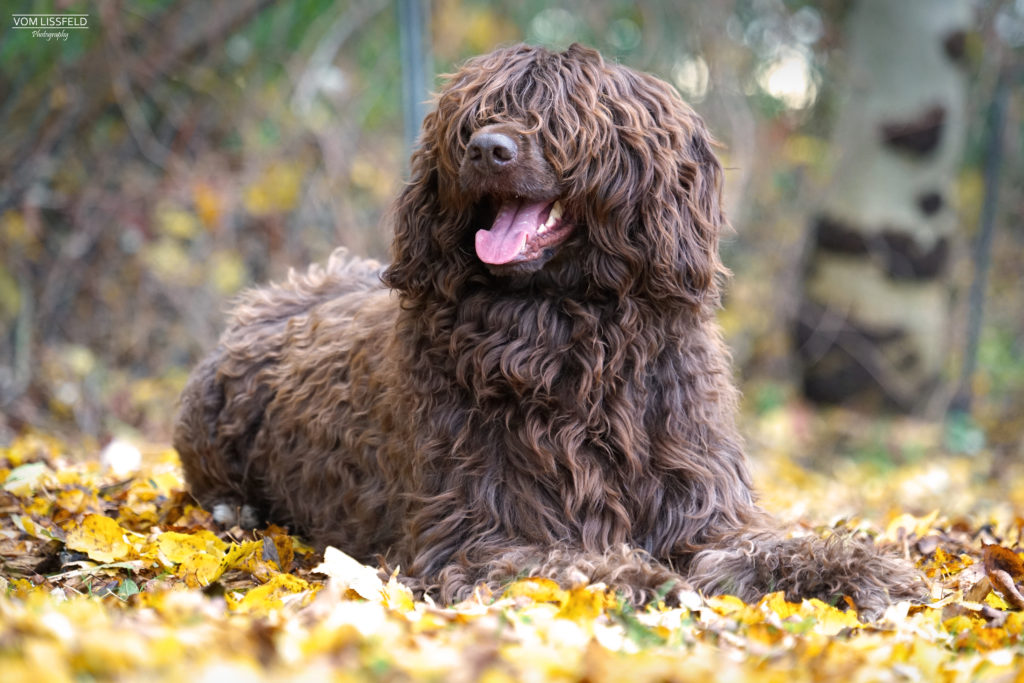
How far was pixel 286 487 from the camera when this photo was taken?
5180 mm

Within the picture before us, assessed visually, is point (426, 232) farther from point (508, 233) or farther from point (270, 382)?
point (270, 382)

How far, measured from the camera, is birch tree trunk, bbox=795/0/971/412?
10.7m

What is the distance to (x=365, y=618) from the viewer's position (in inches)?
110

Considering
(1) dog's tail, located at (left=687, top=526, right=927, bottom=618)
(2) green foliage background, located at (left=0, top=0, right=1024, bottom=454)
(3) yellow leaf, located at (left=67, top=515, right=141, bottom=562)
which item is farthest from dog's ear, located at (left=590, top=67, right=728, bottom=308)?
(2) green foliage background, located at (left=0, top=0, right=1024, bottom=454)

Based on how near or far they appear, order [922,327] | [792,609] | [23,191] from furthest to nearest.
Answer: [922,327], [23,191], [792,609]

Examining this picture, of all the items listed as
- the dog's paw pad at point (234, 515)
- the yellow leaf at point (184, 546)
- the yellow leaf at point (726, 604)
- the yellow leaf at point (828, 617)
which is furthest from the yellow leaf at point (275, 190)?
the yellow leaf at point (828, 617)

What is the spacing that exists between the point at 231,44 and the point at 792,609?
7876mm

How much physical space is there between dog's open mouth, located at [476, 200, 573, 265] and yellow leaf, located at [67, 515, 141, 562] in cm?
175


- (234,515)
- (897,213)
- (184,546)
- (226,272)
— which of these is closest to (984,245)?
(897,213)

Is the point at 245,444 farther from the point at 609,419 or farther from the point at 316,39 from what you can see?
the point at 316,39

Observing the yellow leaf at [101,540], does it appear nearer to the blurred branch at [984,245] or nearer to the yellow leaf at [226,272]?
the yellow leaf at [226,272]

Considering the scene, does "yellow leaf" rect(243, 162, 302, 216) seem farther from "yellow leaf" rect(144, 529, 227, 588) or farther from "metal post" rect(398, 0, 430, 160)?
"yellow leaf" rect(144, 529, 227, 588)

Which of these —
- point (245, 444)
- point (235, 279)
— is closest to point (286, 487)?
point (245, 444)

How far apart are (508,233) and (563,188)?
26 cm
